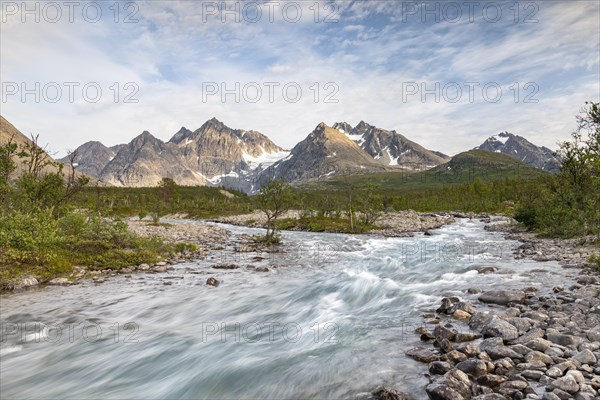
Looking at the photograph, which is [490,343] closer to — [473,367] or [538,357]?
[538,357]

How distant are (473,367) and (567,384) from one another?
5.60ft

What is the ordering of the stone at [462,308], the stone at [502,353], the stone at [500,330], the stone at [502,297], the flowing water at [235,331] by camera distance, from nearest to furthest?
the stone at [502,353], the flowing water at [235,331], the stone at [500,330], the stone at [462,308], the stone at [502,297]

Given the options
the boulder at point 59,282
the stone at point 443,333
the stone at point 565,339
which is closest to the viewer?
the stone at point 565,339

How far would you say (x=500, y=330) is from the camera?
34.2ft

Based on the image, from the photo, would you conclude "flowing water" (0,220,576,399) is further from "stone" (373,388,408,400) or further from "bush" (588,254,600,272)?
"bush" (588,254,600,272)

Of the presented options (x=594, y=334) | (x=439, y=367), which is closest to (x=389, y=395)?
(x=439, y=367)

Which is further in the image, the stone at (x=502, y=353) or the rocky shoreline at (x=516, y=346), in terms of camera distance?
the stone at (x=502, y=353)

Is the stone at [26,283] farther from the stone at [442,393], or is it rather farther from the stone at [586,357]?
the stone at [586,357]

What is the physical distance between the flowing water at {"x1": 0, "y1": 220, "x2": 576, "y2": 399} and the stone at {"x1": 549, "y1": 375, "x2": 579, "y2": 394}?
8.30ft

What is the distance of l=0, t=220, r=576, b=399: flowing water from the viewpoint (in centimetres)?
976

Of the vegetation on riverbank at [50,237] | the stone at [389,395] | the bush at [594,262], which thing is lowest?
the stone at [389,395]

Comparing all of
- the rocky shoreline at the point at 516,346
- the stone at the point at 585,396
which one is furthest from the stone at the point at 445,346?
the stone at the point at 585,396

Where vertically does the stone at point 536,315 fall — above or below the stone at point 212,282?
above

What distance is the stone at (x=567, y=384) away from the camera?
278 inches
